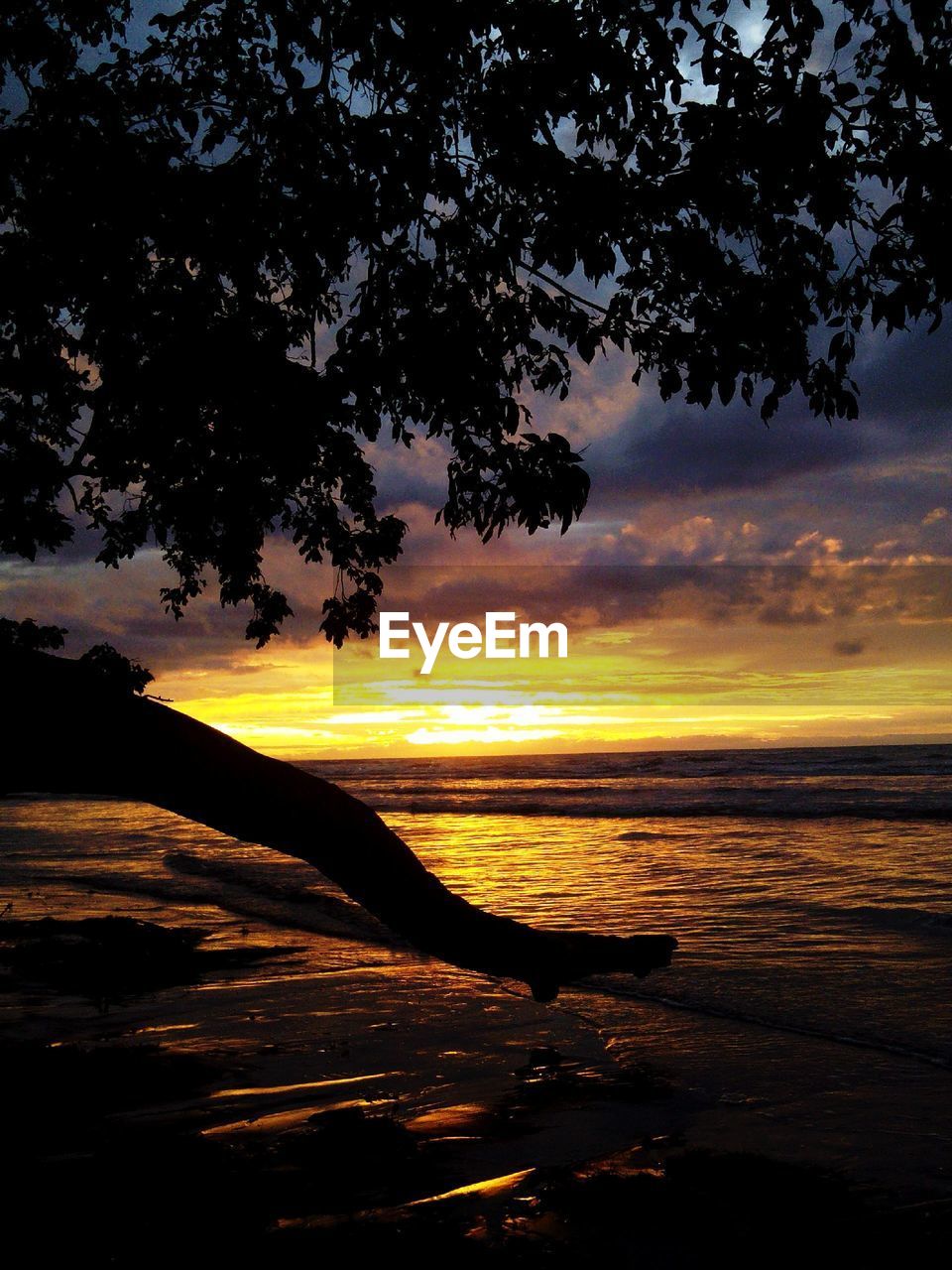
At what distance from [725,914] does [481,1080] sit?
5704 millimetres

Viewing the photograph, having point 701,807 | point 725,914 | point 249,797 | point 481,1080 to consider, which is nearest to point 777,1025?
point 481,1080

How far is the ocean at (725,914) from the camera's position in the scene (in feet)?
15.4

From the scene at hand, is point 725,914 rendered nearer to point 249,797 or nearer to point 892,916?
point 892,916

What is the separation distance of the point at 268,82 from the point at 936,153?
449 centimetres

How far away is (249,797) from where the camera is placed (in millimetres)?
4160

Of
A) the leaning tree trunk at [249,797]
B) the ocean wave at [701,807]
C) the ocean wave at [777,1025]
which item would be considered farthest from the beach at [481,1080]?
the ocean wave at [701,807]

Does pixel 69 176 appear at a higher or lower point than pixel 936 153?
higher

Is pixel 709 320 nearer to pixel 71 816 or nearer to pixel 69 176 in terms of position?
pixel 69 176

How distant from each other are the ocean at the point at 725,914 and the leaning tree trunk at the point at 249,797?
0.97 m

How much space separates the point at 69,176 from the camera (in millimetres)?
6645

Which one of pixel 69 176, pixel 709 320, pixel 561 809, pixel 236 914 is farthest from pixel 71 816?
pixel 709 320

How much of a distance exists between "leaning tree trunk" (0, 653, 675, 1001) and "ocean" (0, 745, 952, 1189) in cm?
97

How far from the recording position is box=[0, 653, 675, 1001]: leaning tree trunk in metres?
3.85

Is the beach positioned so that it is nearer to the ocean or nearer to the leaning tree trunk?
the ocean
